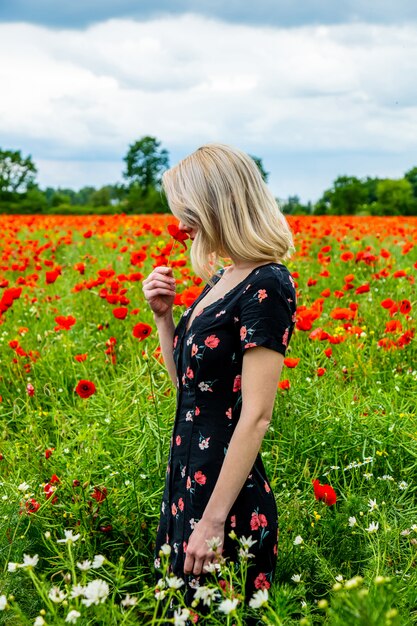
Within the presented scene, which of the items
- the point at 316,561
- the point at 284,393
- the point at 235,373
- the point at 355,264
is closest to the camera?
the point at 235,373

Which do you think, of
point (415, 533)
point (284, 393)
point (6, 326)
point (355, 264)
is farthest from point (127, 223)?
point (415, 533)

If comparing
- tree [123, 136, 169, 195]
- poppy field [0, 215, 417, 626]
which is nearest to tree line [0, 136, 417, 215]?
tree [123, 136, 169, 195]

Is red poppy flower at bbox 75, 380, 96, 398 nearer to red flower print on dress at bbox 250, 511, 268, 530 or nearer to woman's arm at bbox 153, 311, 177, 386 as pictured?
woman's arm at bbox 153, 311, 177, 386

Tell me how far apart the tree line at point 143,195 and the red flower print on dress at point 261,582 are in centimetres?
2684

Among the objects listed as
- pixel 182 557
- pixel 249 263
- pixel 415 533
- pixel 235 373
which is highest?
pixel 249 263

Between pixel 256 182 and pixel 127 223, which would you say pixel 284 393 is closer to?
pixel 256 182

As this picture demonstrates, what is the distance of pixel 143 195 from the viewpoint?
42.4 meters

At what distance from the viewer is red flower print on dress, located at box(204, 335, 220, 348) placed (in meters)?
2.07

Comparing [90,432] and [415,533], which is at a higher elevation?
[90,432]

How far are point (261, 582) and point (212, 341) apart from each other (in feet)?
2.56

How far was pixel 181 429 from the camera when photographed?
2188 millimetres

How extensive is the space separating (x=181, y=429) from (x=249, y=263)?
21.9 inches

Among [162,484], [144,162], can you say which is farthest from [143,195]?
[162,484]

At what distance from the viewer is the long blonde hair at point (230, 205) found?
6.80 ft
